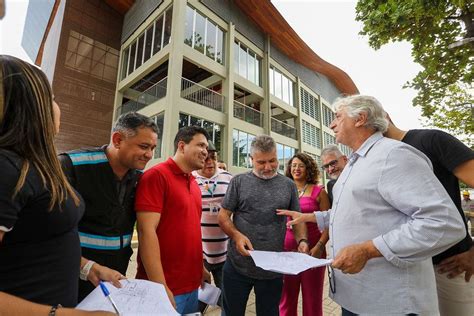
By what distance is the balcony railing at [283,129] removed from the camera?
1713cm

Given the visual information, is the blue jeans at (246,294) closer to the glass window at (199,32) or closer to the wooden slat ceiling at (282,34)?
the wooden slat ceiling at (282,34)

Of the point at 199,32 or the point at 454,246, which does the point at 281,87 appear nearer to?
the point at 199,32

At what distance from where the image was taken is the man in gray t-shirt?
6.87 feet

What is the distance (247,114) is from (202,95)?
3.30 metres

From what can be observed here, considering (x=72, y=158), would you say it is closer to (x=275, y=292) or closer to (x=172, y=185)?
(x=172, y=185)

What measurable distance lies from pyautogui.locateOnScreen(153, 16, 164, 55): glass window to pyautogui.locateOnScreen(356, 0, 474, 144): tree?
1019cm

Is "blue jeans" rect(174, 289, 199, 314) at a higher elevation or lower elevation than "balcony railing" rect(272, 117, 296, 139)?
lower

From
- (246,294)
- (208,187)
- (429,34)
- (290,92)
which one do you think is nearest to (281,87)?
(290,92)

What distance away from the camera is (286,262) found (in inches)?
58.9

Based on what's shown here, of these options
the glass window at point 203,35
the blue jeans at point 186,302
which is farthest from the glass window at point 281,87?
the blue jeans at point 186,302

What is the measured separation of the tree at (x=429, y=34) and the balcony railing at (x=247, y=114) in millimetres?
9600

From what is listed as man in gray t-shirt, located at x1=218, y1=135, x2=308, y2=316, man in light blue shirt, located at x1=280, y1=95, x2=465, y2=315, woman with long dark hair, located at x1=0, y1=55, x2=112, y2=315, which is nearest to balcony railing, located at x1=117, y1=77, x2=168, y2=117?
man in gray t-shirt, located at x1=218, y1=135, x2=308, y2=316

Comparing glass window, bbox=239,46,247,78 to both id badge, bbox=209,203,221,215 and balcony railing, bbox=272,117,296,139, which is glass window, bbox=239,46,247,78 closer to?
balcony railing, bbox=272,117,296,139

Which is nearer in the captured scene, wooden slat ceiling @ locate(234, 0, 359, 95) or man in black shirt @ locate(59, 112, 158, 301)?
man in black shirt @ locate(59, 112, 158, 301)
